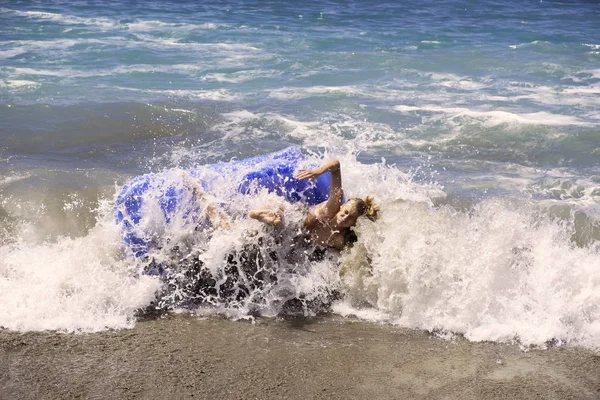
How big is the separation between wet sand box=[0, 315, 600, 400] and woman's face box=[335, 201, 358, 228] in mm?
927

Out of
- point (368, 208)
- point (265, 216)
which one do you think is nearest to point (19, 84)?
point (265, 216)

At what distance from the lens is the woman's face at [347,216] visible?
227 inches

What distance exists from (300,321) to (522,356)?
158 cm

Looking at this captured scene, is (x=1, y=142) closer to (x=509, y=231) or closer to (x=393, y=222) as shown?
(x=393, y=222)

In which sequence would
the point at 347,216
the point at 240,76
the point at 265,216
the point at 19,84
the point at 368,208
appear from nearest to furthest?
the point at 265,216, the point at 347,216, the point at 368,208, the point at 19,84, the point at 240,76

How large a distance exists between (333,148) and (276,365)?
2566 mm

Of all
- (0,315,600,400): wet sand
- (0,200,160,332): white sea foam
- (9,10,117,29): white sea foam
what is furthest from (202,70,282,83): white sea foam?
(0,315,600,400): wet sand

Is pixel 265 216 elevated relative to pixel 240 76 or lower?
elevated

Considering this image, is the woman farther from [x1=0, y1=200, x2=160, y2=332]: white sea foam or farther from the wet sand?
[x1=0, y1=200, x2=160, y2=332]: white sea foam

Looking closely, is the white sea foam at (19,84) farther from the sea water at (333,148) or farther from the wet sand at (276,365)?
the wet sand at (276,365)

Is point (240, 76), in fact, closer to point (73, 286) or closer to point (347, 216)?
point (347, 216)

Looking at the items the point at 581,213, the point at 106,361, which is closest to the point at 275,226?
the point at 106,361

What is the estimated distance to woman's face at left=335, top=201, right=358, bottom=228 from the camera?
5.78 metres

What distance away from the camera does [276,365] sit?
4.70 m
